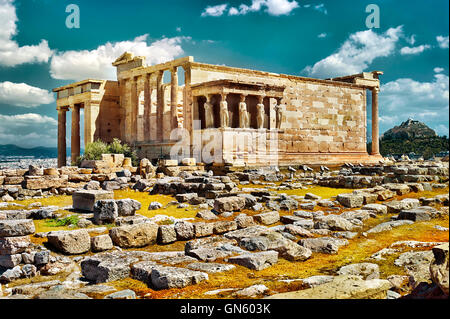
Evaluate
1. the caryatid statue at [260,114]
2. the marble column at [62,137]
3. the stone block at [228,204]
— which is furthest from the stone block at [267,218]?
the marble column at [62,137]

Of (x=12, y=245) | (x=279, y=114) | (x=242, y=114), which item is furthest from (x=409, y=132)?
(x=12, y=245)

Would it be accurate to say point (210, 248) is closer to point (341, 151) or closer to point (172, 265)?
point (172, 265)

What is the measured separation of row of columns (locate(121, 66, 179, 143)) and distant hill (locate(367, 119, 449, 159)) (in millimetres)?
18327

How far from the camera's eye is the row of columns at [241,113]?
20.3 metres

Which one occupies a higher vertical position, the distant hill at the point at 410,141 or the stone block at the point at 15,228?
the distant hill at the point at 410,141

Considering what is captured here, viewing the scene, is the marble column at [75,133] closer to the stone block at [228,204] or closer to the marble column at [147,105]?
the marble column at [147,105]

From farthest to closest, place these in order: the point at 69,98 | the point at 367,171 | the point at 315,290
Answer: the point at 69,98 < the point at 367,171 < the point at 315,290

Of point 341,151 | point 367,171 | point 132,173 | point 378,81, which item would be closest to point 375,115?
point 378,81

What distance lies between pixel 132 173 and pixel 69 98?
11.0 m

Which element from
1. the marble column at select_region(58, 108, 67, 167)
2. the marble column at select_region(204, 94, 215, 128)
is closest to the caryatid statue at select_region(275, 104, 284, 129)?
the marble column at select_region(204, 94, 215, 128)

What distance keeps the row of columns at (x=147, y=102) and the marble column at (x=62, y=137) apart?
179 inches

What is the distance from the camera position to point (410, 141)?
128ft

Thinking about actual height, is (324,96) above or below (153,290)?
above

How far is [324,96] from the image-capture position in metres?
26.7
